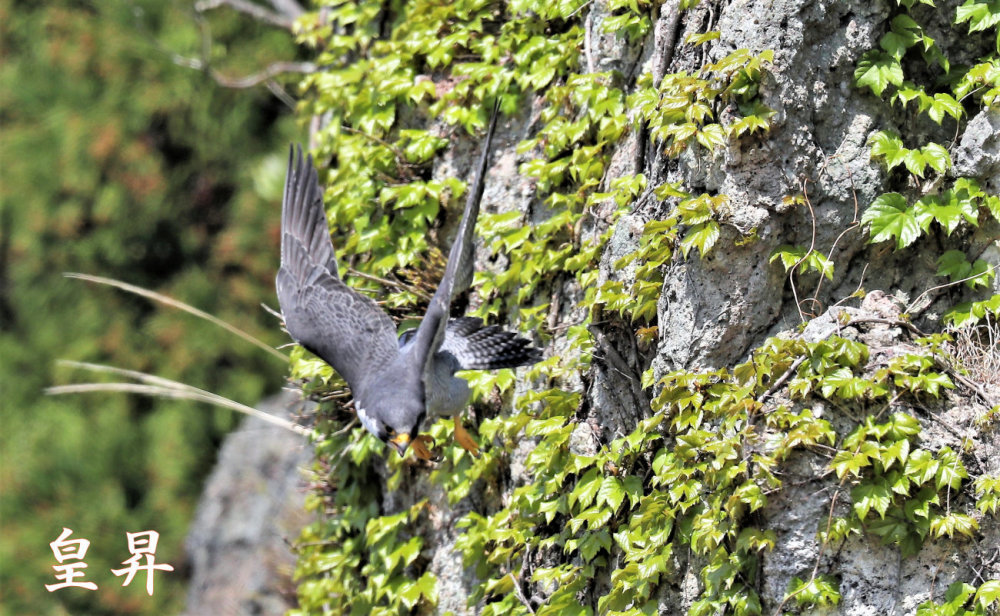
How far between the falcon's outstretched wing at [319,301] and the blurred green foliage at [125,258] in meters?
4.28

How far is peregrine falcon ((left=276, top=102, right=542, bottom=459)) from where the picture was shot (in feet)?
11.3

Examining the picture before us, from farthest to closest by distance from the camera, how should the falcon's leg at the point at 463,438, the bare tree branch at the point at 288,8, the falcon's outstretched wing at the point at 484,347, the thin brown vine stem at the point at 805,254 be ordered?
the bare tree branch at the point at 288,8
the falcon's leg at the point at 463,438
the falcon's outstretched wing at the point at 484,347
the thin brown vine stem at the point at 805,254


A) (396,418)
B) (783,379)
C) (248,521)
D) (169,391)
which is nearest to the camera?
(783,379)

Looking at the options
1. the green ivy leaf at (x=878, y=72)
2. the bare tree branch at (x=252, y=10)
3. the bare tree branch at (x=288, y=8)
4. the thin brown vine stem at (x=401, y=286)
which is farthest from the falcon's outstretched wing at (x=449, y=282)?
the bare tree branch at (x=288, y=8)

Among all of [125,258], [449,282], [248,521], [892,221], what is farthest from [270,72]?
[892,221]

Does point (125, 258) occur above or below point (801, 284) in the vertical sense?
above

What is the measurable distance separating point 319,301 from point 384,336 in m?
0.31

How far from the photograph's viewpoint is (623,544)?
3.30 metres

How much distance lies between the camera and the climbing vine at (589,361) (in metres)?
2.94

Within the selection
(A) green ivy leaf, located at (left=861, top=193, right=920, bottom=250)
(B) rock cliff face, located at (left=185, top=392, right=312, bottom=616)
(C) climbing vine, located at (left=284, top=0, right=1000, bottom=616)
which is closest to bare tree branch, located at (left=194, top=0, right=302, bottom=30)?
(C) climbing vine, located at (left=284, top=0, right=1000, bottom=616)

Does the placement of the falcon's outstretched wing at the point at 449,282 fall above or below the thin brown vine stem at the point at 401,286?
below

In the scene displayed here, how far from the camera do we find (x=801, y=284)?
3.20m

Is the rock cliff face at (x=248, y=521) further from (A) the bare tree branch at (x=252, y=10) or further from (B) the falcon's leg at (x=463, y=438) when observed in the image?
(A) the bare tree branch at (x=252, y=10)

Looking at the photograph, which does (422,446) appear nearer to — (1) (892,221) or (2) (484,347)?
(2) (484,347)
